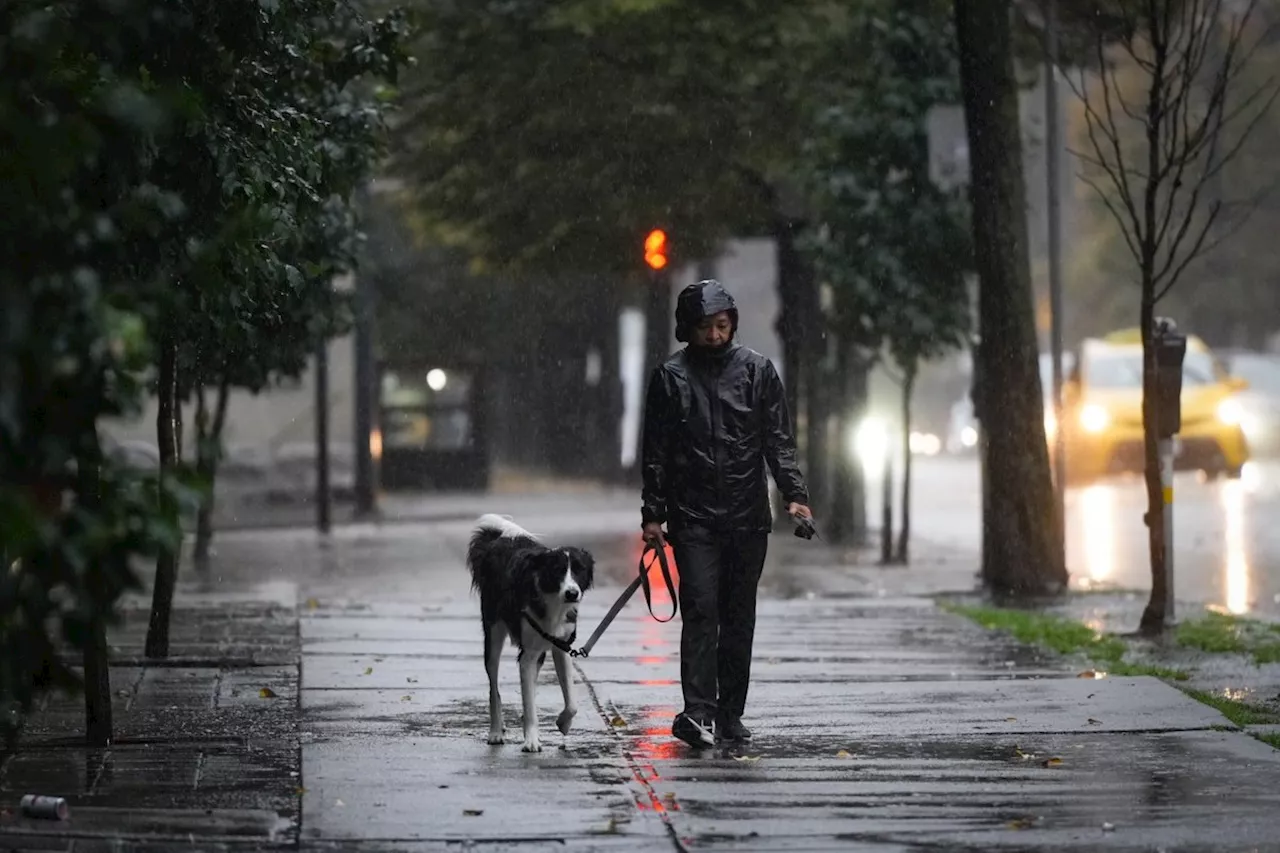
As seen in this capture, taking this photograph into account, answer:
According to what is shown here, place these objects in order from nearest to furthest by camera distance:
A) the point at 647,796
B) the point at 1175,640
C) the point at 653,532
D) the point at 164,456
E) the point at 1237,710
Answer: the point at 647,796 → the point at 653,532 → the point at 1237,710 → the point at 164,456 → the point at 1175,640

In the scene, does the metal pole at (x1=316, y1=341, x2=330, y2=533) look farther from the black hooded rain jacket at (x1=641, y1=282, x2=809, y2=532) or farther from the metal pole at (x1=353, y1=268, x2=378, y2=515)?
the black hooded rain jacket at (x1=641, y1=282, x2=809, y2=532)

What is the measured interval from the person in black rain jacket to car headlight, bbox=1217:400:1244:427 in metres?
22.1

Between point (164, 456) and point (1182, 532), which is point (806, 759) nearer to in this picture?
point (164, 456)

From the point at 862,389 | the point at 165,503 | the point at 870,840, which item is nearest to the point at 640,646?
the point at 870,840

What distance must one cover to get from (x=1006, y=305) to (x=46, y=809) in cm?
1069

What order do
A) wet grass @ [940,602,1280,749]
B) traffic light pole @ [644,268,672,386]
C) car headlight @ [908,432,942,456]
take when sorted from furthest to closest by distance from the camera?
car headlight @ [908,432,942,456]
traffic light pole @ [644,268,672,386]
wet grass @ [940,602,1280,749]

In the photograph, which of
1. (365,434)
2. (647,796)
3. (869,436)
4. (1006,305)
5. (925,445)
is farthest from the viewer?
(925,445)

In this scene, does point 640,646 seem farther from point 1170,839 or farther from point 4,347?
point 4,347

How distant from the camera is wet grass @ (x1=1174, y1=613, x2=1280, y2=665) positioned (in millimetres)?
13039

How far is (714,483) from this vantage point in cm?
951

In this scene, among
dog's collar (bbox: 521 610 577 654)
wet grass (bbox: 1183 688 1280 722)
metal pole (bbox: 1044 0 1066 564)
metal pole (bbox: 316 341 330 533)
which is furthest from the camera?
metal pole (bbox: 316 341 330 533)

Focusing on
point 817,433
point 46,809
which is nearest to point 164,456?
point 46,809

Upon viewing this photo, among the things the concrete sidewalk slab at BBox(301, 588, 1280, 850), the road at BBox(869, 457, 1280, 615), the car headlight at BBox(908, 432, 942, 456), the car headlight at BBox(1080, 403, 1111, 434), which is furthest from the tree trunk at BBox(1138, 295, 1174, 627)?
the car headlight at BBox(908, 432, 942, 456)

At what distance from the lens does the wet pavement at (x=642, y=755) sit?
300 inches
